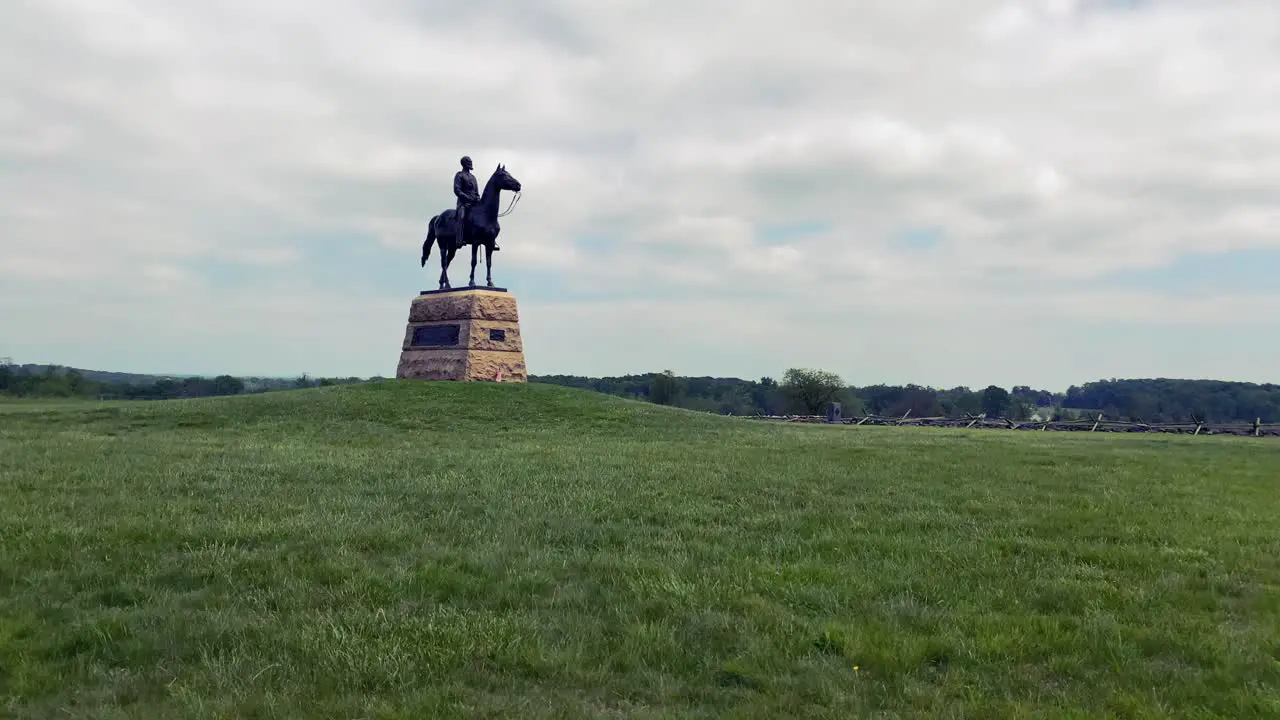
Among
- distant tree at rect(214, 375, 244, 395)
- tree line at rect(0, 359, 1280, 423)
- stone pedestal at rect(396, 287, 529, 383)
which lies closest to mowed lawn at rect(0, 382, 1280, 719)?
stone pedestal at rect(396, 287, 529, 383)

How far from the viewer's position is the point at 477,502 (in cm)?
903

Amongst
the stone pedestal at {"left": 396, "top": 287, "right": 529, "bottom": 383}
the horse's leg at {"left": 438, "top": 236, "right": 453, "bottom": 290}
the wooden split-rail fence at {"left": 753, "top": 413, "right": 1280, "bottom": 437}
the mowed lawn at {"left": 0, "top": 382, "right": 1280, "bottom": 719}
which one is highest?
the horse's leg at {"left": 438, "top": 236, "right": 453, "bottom": 290}

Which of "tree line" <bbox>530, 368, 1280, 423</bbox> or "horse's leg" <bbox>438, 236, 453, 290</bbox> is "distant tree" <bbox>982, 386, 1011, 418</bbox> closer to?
"tree line" <bbox>530, 368, 1280, 423</bbox>

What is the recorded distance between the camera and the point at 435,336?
93.6ft

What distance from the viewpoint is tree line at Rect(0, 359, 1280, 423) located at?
5209 cm

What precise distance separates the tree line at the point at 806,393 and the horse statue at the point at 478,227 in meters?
17.0

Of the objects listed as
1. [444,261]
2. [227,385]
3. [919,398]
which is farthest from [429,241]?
[919,398]

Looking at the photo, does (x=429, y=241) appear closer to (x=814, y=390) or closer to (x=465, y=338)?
(x=465, y=338)

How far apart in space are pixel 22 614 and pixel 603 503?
17.7ft

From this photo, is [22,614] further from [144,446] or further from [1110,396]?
[1110,396]

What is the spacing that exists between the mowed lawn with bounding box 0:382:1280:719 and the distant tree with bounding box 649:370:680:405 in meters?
A: 50.3

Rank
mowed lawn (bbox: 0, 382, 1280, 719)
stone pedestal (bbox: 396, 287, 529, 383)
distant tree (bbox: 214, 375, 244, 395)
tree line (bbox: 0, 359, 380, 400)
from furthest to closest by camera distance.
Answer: distant tree (bbox: 214, 375, 244, 395), tree line (bbox: 0, 359, 380, 400), stone pedestal (bbox: 396, 287, 529, 383), mowed lawn (bbox: 0, 382, 1280, 719)

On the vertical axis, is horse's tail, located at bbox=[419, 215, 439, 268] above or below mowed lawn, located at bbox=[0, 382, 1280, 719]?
above

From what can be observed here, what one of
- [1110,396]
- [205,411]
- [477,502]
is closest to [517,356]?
[205,411]
